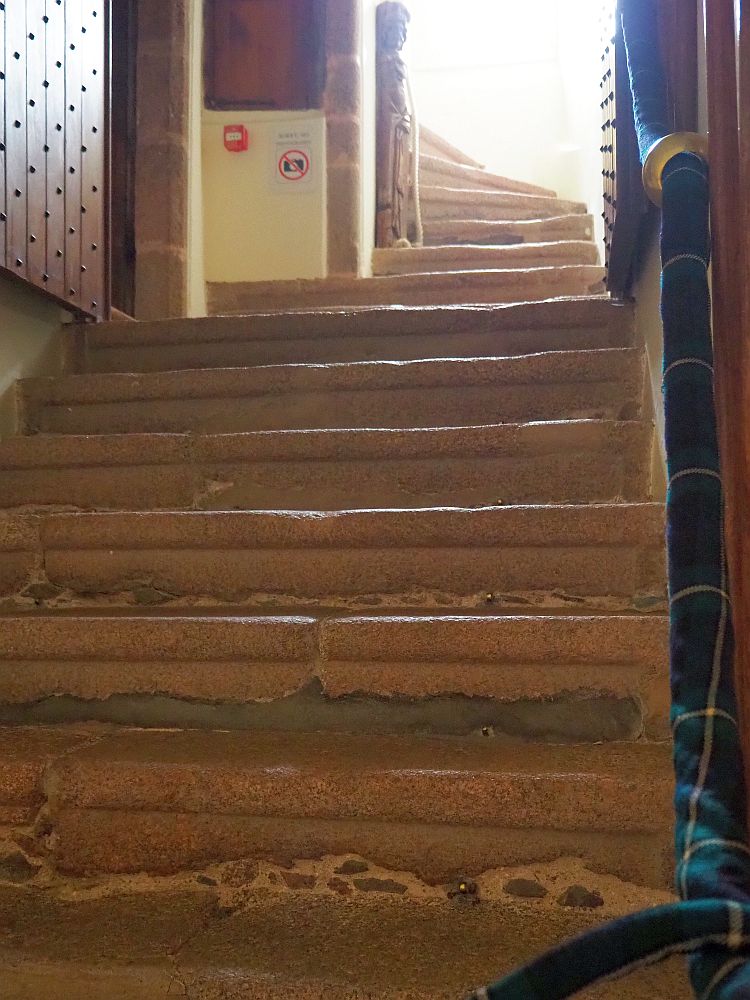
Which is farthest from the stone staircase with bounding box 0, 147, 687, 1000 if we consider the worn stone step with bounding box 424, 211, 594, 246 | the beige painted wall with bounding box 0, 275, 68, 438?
the worn stone step with bounding box 424, 211, 594, 246

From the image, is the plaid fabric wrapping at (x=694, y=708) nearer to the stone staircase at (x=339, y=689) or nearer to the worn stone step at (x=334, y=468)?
the stone staircase at (x=339, y=689)

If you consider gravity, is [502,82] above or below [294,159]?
above

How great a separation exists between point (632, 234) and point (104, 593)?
140 cm

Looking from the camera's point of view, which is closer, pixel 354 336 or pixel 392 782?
pixel 392 782

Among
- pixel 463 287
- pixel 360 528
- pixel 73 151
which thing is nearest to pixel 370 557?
pixel 360 528

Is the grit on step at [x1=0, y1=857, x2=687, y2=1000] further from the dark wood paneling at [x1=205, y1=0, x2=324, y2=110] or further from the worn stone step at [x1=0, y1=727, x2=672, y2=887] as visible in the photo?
the dark wood paneling at [x1=205, y1=0, x2=324, y2=110]

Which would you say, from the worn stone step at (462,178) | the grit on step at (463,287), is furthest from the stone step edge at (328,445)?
the worn stone step at (462,178)

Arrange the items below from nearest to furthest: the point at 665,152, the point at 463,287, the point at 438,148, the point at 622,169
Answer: the point at 665,152 → the point at 622,169 → the point at 463,287 → the point at 438,148

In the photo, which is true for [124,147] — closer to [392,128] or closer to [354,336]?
[392,128]

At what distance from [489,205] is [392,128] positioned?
1.08 metres

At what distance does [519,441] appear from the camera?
176 centimetres

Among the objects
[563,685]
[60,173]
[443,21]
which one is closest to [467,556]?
[563,685]

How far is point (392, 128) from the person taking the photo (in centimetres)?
466

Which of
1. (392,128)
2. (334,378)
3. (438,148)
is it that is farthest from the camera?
(438,148)
